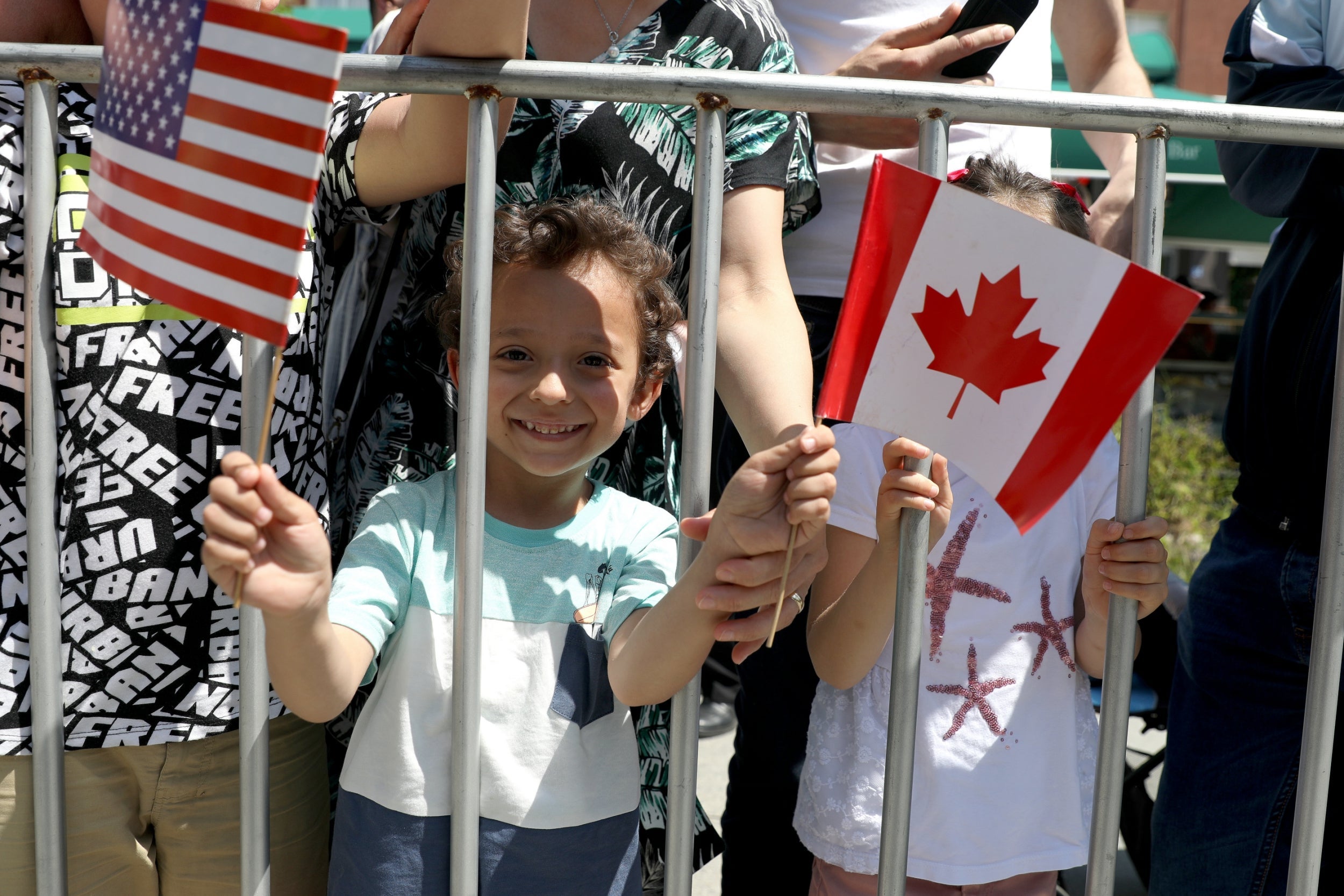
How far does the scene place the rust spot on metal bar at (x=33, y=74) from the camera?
148 centimetres

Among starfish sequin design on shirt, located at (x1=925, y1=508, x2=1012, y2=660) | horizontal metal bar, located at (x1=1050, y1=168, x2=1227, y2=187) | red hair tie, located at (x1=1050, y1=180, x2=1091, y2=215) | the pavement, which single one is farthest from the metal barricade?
horizontal metal bar, located at (x1=1050, y1=168, x2=1227, y2=187)

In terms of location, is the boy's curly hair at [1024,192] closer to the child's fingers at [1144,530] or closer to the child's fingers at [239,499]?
the child's fingers at [1144,530]

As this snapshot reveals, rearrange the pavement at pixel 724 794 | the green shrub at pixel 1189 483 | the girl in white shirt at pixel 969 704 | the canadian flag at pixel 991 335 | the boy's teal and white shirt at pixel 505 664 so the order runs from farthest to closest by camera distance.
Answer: the green shrub at pixel 1189 483, the pavement at pixel 724 794, the girl in white shirt at pixel 969 704, the boy's teal and white shirt at pixel 505 664, the canadian flag at pixel 991 335

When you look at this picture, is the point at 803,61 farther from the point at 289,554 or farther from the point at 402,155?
the point at 289,554

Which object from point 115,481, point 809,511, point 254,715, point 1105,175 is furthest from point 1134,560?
point 1105,175

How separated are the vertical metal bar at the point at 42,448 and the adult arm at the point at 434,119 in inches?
15.3

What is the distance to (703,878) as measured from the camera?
11.2 feet

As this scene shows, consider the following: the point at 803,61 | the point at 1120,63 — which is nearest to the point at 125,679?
the point at 803,61

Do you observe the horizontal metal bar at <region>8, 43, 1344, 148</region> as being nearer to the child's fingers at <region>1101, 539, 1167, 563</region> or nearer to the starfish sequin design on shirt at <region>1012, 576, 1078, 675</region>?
the child's fingers at <region>1101, 539, 1167, 563</region>

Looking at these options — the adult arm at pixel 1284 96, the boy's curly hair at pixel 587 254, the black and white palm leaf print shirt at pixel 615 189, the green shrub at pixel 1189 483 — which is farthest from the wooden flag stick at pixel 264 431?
the green shrub at pixel 1189 483

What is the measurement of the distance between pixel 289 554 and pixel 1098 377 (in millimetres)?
907

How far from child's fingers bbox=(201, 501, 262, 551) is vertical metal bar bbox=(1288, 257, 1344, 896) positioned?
1.24 m

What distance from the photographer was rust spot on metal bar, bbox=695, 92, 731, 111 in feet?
4.91

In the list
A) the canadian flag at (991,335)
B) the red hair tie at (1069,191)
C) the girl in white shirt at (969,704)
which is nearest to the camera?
the canadian flag at (991,335)
